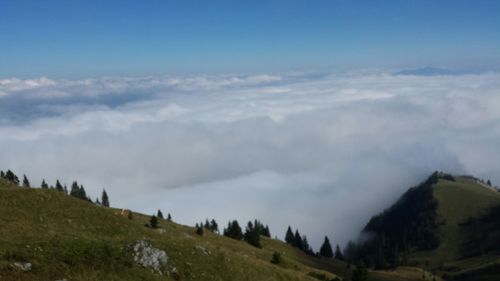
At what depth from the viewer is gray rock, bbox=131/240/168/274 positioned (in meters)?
43.8

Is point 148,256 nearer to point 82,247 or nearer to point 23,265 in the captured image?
point 82,247

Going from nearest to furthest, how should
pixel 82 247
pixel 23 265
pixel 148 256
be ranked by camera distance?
pixel 23 265
pixel 82 247
pixel 148 256

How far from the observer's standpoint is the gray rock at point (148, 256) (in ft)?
144

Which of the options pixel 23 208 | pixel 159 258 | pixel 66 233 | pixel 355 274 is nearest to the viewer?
pixel 159 258

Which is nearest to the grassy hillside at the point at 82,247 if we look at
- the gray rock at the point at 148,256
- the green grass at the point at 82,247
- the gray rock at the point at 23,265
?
the green grass at the point at 82,247

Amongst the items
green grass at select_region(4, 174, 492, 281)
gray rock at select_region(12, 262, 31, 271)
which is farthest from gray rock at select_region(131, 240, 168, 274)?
gray rock at select_region(12, 262, 31, 271)

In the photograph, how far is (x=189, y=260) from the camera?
4809cm

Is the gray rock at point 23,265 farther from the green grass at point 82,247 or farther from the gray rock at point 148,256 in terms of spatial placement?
the gray rock at point 148,256

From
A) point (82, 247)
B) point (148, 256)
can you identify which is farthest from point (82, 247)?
point (148, 256)

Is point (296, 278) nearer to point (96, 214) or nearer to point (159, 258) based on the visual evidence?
point (159, 258)

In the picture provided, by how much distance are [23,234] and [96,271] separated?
495 inches

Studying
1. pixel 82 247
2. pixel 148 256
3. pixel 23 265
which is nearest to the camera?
pixel 23 265

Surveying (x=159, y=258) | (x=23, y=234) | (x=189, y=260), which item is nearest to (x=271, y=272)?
(x=189, y=260)

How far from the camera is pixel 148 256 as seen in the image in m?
44.5
